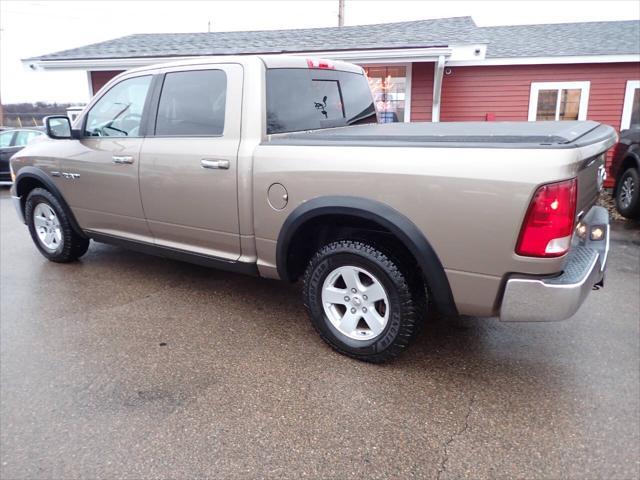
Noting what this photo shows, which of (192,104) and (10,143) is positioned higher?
(192,104)

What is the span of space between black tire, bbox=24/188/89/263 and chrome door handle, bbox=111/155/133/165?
1145mm

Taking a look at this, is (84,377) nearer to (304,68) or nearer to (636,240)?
(304,68)

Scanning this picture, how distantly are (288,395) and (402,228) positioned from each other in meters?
1.17

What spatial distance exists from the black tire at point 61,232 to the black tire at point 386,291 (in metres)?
2.96

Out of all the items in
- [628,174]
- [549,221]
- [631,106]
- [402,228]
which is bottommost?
[628,174]

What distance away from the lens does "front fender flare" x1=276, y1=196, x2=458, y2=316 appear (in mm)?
2648

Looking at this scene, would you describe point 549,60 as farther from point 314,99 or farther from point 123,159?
point 123,159

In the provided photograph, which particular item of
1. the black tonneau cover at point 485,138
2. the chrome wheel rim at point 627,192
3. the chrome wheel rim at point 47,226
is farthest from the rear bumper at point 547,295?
the chrome wheel rim at point 627,192

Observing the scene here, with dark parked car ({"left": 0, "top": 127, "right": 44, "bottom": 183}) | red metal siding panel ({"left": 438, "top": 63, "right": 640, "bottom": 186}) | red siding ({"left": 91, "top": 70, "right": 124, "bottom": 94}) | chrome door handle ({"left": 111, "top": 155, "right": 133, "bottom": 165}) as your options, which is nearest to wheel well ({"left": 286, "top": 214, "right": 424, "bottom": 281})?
chrome door handle ({"left": 111, "top": 155, "right": 133, "bottom": 165})

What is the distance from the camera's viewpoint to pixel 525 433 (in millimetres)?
2463

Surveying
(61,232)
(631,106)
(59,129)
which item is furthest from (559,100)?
(61,232)

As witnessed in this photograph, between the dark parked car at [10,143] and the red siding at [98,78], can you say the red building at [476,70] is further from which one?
the dark parked car at [10,143]

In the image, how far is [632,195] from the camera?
678cm

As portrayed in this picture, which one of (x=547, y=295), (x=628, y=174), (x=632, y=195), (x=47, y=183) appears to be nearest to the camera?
(x=547, y=295)
